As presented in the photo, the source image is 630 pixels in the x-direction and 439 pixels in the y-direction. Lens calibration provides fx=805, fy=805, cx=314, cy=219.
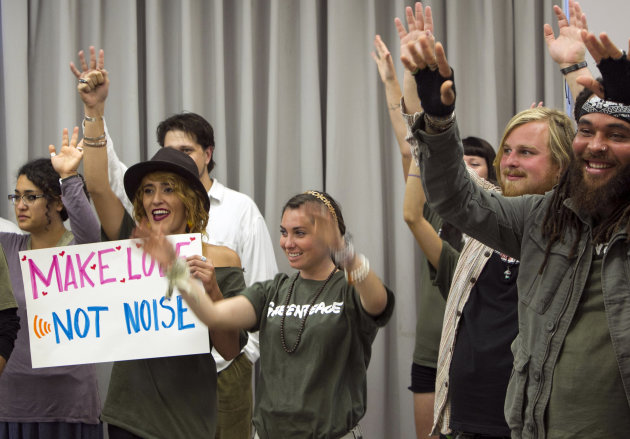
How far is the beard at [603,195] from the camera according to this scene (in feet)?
6.06

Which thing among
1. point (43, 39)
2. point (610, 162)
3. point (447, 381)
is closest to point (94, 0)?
point (43, 39)

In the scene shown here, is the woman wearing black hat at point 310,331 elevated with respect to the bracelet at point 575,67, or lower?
lower

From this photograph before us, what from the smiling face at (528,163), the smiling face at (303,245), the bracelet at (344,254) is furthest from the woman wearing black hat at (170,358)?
the smiling face at (528,163)

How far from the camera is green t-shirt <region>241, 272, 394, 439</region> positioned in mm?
2600

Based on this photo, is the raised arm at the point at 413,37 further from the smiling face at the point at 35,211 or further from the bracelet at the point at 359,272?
the smiling face at the point at 35,211

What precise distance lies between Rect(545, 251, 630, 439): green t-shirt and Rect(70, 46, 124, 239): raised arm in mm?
1750

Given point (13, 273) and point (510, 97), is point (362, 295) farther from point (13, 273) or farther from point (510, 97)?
point (510, 97)

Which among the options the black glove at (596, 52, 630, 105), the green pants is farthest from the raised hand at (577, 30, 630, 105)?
the green pants

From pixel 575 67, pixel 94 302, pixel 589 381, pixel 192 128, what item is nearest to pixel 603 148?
pixel 589 381

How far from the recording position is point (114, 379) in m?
2.69

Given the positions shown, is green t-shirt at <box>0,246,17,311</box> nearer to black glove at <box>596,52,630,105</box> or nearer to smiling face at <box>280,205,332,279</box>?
smiling face at <box>280,205,332,279</box>

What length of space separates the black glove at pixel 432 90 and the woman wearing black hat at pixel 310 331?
0.68 meters

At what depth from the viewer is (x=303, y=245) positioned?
9.17 feet

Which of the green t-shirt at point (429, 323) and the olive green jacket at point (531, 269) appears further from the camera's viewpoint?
the green t-shirt at point (429, 323)
